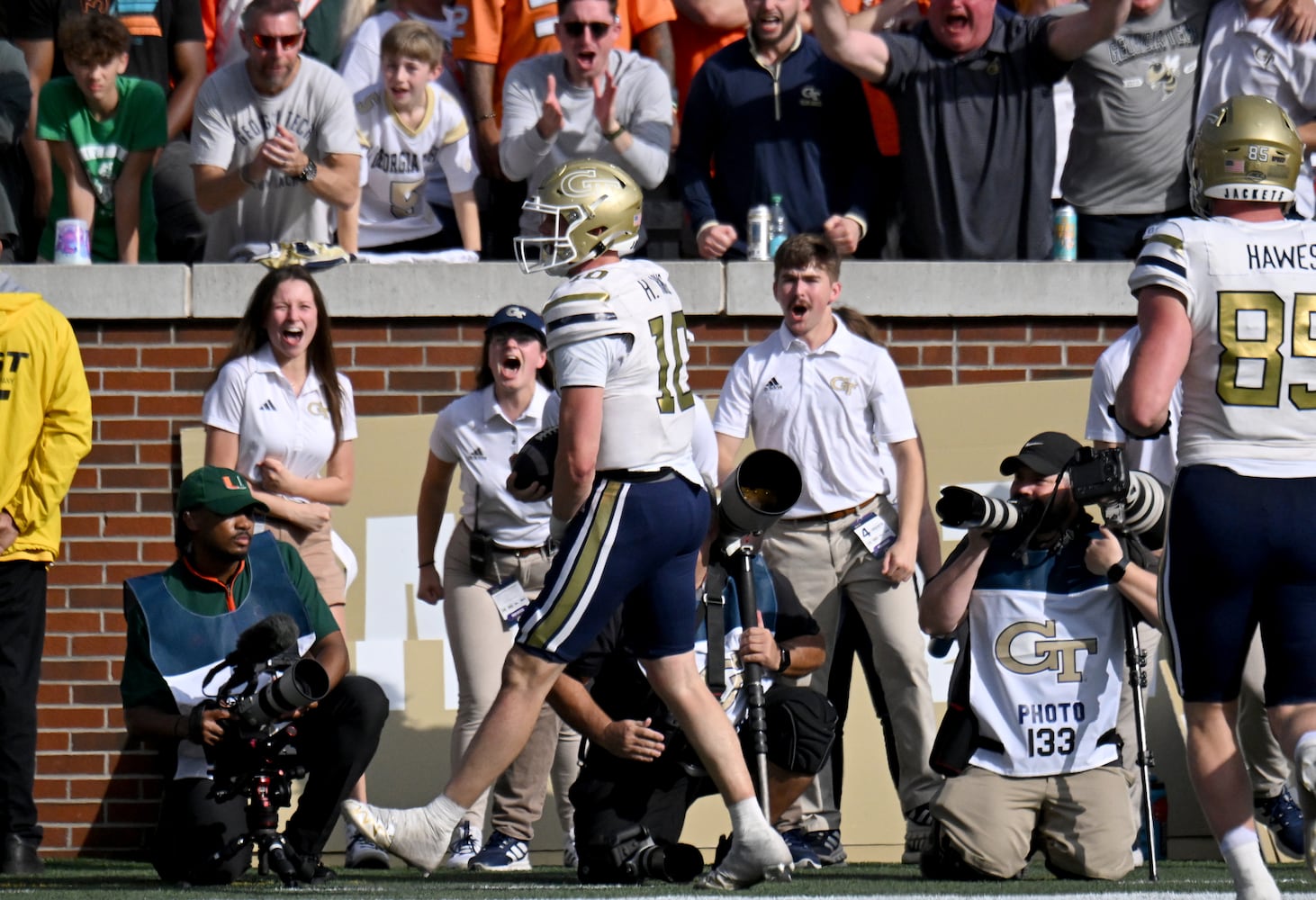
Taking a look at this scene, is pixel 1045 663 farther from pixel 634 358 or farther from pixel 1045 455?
pixel 634 358

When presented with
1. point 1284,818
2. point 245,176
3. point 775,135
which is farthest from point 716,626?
point 245,176

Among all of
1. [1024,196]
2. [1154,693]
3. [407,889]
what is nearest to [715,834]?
[1154,693]

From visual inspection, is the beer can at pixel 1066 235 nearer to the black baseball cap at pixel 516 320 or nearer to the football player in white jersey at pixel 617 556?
the black baseball cap at pixel 516 320

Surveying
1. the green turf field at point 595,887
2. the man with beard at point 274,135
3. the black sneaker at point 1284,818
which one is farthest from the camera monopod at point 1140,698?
the man with beard at point 274,135

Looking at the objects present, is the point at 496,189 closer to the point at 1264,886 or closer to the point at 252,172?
the point at 252,172

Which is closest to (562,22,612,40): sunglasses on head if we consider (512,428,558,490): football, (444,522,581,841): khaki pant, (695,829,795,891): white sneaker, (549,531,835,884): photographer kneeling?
(444,522,581,841): khaki pant

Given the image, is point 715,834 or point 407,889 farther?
point 715,834

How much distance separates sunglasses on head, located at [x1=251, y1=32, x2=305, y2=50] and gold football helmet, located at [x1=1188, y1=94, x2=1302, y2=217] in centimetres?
436

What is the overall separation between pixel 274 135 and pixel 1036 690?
3.74 m

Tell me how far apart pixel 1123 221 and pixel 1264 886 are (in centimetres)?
460

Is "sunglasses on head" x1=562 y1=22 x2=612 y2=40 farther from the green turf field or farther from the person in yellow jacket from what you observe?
the green turf field

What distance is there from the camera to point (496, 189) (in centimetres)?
905

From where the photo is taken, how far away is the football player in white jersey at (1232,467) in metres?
4.42

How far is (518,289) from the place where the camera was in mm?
7922
